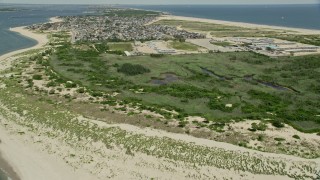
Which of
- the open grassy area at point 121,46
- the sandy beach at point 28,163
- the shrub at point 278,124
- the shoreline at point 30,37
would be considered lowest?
the shoreline at point 30,37

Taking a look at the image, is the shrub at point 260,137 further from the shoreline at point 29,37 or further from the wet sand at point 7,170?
the shoreline at point 29,37

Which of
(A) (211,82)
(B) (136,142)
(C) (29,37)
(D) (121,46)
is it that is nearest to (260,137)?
(B) (136,142)

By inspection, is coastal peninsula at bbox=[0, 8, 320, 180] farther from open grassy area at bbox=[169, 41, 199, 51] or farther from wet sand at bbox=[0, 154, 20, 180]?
open grassy area at bbox=[169, 41, 199, 51]

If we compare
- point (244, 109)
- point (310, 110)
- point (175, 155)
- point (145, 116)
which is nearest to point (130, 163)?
point (175, 155)

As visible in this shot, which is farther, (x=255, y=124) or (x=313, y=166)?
(x=255, y=124)

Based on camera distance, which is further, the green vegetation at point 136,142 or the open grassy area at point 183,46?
the open grassy area at point 183,46

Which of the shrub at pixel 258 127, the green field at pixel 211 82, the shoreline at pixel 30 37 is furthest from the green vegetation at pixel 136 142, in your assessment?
the shoreline at pixel 30 37

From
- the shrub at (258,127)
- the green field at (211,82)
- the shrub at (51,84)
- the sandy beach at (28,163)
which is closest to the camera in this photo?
the sandy beach at (28,163)

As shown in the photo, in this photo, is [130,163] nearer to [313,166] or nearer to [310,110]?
[313,166]
